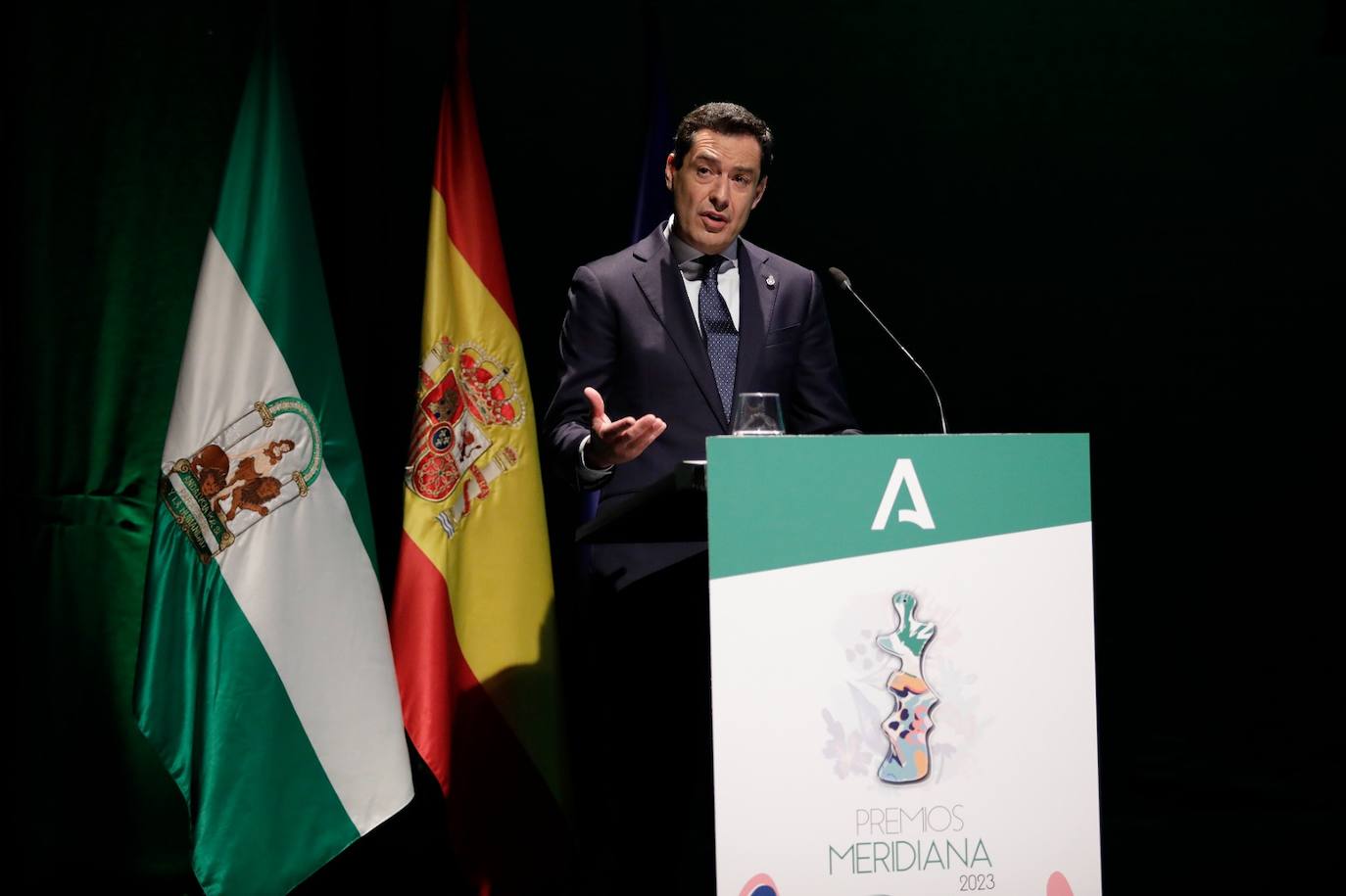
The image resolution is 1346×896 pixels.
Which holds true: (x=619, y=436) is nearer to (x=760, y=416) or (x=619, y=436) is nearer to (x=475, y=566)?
(x=760, y=416)

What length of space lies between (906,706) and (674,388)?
88cm

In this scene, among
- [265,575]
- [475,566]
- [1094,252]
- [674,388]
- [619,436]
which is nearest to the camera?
[619,436]

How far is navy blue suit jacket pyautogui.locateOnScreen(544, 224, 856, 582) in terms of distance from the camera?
213 cm

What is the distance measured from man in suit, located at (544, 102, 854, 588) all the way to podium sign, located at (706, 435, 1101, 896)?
0.68m

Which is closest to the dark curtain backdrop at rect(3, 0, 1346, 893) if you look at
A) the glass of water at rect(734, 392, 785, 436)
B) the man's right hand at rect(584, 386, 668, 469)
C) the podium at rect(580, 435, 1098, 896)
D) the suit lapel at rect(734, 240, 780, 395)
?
the suit lapel at rect(734, 240, 780, 395)

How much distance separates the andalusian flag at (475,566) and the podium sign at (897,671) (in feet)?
4.72

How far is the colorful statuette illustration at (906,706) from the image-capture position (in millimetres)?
1423

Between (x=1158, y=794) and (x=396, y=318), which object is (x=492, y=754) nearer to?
(x=396, y=318)

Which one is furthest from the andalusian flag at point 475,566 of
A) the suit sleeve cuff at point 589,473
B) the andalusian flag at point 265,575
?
the suit sleeve cuff at point 589,473

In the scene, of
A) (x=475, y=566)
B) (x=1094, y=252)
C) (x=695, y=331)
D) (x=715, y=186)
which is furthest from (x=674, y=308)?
(x=1094, y=252)

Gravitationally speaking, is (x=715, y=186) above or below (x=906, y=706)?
above

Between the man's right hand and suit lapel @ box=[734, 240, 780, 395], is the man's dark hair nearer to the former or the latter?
suit lapel @ box=[734, 240, 780, 395]

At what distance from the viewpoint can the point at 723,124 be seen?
226cm

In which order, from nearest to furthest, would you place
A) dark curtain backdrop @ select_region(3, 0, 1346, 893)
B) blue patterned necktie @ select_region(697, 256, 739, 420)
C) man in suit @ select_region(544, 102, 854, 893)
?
man in suit @ select_region(544, 102, 854, 893), blue patterned necktie @ select_region(697, 256, 739, 420), dark curtain backdrop @ select_region(3, 0, 1346, 893)
